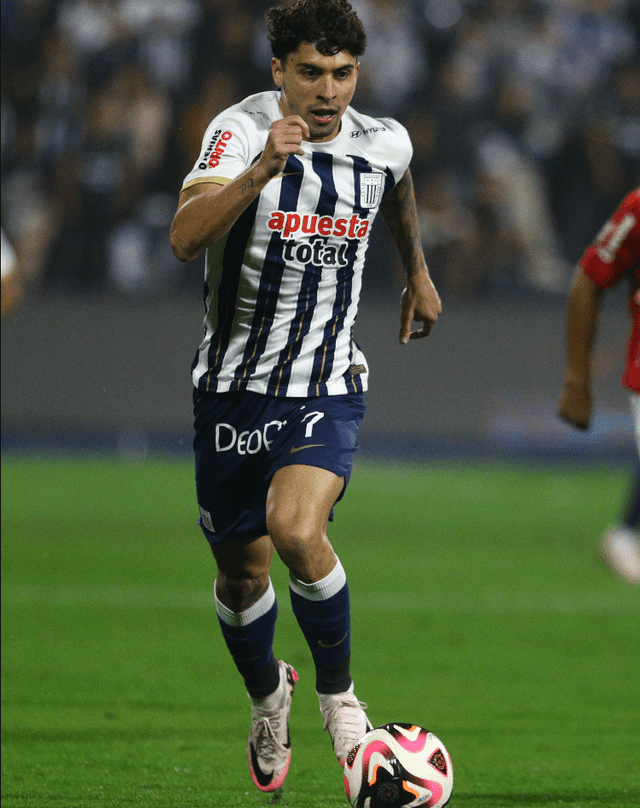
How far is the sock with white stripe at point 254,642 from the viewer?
336 cm

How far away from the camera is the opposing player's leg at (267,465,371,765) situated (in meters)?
2.93

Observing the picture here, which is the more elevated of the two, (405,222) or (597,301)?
(405,222)

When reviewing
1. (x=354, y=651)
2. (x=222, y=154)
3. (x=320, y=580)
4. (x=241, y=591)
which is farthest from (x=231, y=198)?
(x=354, y=651)

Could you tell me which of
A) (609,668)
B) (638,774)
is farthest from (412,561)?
(638,774)

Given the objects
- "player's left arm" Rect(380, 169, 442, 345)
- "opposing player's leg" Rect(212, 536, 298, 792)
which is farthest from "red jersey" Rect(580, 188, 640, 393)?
"opposing player's leg" Rect(212, 536, 298, 792)

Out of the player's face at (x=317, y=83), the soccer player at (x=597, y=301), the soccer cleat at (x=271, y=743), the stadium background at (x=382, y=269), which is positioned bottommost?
the stadium background at (x=382, y=269)

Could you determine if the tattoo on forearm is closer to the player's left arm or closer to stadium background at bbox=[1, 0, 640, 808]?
the player's left arm

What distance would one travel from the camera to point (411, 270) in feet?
11.2

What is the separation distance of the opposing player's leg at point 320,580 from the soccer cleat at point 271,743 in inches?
10.5

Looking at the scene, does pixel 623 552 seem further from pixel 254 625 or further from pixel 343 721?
pixel 343 721

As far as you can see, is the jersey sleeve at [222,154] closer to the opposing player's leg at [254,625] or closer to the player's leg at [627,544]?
the opposing player's leg at [254,625]

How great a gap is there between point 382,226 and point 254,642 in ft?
25.5

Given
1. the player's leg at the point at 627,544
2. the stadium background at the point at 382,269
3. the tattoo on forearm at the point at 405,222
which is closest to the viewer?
the tattoo on forearm at the point at 405,222

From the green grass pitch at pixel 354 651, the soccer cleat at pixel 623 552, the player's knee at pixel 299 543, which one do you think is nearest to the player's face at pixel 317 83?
the player's knee at pixel 299 543
